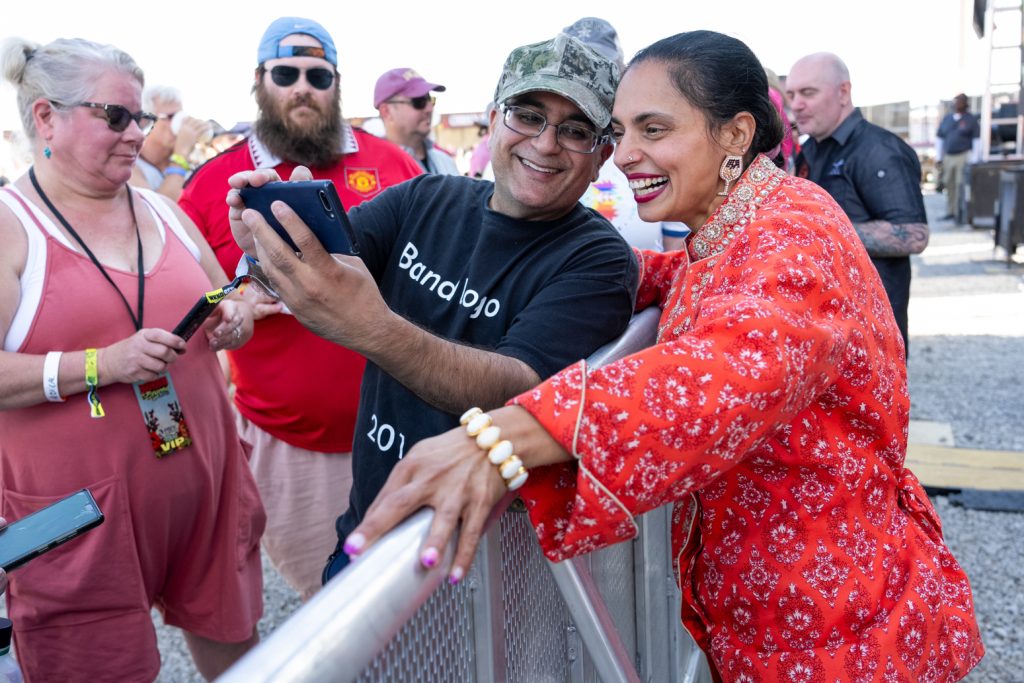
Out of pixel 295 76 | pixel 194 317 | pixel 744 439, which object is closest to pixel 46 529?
pixel 194 317

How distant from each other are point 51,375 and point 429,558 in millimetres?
1705

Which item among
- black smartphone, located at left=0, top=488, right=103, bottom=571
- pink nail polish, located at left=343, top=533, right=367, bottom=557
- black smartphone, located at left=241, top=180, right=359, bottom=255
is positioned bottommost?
black smartphone, located at left=0, top=488, right=103, bottom=571

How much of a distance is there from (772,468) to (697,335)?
38 centimetres

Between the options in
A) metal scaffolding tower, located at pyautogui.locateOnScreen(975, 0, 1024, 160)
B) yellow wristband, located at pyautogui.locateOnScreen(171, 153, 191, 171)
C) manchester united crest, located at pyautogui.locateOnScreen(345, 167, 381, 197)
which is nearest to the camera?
manchester united crest, located at pyautogui.locateOnScreen(345, 167, 381, 197)

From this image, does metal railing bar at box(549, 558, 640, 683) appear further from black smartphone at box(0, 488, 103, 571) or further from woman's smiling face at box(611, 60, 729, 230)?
black smartphone at box(0, 488, 103, 571)

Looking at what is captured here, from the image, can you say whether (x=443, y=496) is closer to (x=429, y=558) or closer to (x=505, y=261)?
(x=429, y=558)

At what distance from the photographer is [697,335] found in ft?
3.75

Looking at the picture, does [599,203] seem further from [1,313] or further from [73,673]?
[73,673]

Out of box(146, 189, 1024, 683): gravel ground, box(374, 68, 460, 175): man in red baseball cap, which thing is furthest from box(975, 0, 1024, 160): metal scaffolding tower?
box(374, 68, 460, 175): man in red baseball cap

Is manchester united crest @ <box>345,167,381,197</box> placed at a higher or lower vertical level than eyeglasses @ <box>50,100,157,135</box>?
lower

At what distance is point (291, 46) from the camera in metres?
3.58

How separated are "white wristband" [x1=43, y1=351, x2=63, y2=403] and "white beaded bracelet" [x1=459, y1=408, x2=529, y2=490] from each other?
1.58m

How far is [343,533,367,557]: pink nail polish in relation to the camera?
0.94 m

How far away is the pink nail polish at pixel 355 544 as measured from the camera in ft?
3.10
